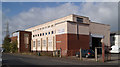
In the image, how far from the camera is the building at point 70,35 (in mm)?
29797

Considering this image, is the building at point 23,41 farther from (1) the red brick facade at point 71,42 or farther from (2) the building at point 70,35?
(1) the red brick facade at point 71,42

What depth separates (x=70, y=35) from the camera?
2970cm

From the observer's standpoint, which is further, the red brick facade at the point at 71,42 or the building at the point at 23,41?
the building at the point at 23,41

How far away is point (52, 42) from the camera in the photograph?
40.0 m

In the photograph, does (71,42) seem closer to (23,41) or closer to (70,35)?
(70,35)

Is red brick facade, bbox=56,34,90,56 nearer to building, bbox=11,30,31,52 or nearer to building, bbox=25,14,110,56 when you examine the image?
building, bbox=25,14,110,56

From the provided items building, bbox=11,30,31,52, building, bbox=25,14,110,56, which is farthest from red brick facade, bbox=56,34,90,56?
building, bbox=11,30,31,52

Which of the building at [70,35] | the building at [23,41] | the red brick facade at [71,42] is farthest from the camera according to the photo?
the building at [23,41]

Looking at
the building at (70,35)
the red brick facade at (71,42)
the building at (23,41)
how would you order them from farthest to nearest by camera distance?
the building at (23,41) < the building at (70,35) < the red brick facade at (71,42)

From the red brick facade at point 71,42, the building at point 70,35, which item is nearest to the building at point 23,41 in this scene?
the building at point 70,35

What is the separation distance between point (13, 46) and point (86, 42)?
30.0m

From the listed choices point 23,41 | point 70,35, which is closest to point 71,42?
point 70,35

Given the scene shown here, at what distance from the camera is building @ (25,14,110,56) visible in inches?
1173

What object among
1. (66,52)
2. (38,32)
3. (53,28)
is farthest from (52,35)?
(66,52)
